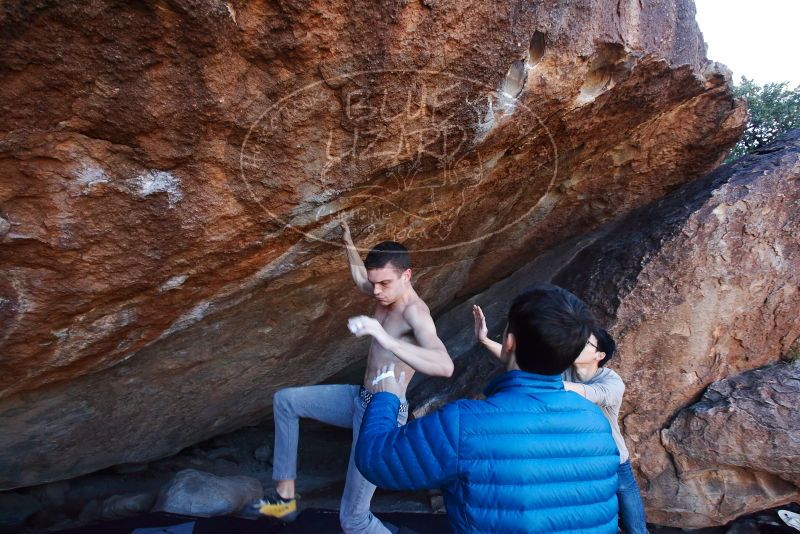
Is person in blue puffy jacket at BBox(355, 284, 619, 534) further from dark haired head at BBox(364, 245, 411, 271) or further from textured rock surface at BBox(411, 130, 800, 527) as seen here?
textured rock surface at BBox(411, 130, 800, 527)

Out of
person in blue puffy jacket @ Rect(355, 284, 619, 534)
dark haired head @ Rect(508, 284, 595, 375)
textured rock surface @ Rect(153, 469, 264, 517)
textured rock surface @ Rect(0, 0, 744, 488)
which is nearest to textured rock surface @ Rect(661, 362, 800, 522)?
textured rock surface @ Rect(0, 0, 744, 488)

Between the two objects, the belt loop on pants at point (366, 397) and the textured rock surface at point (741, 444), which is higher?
the belt loop on pants at point (366, 397)

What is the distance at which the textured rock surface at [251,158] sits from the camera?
1875mm

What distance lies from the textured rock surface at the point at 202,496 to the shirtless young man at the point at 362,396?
1156 millimetres

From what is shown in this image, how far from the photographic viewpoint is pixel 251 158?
2275mm

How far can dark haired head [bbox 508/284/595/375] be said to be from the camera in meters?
1.46

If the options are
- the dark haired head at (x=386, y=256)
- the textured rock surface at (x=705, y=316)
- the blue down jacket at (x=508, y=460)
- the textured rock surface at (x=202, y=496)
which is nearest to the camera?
the blue down jacket at (x=508, y=460)

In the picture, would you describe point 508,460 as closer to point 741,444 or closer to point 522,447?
point 522,447

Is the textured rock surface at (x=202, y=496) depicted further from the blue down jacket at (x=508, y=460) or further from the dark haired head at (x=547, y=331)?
the dark haired head at (x=547, y=331)

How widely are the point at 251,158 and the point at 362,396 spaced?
1.23 m

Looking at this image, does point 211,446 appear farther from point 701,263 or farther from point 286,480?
point 701,263

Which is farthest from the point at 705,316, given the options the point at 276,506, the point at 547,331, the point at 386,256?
the point at 276,506

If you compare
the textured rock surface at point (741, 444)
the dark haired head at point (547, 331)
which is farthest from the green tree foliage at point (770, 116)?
the dark haired head at point (547, 331)

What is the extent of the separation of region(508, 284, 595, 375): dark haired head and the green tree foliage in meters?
5.22
